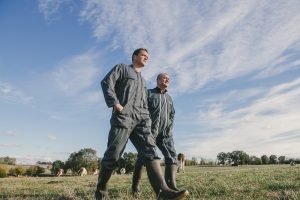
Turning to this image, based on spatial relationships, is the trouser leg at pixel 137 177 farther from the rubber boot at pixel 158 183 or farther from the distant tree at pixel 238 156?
the distant tree at pixel 238 156

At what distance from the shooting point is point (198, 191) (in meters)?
7.43

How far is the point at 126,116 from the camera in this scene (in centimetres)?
614

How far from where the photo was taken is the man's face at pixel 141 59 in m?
6.70

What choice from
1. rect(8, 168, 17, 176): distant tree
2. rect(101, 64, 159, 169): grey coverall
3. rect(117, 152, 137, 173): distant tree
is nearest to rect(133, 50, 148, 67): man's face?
rect(101, 64, 159, 169): grey coverall

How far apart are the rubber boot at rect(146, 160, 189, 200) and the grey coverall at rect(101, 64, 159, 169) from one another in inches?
5.1

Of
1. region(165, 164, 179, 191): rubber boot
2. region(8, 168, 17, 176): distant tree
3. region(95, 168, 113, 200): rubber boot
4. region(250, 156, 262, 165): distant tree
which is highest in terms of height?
region(250, 156, 262, 165): distant tree

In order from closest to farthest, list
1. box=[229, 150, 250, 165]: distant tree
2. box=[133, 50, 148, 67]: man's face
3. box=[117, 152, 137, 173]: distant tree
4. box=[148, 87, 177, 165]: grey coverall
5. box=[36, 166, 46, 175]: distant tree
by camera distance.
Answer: box=[133, 50, 148, 67]: man's face, box=[148, 87, 177, 165]: grey coverall, box=[117, 152, 137, 173]: distant tree, box=[36, 166, 46, 175]: distant tree, box=[229, 150, 250, 165]: distant tree

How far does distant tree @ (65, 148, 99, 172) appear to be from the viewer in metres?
102

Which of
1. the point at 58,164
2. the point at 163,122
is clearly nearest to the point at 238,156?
the point at 58,164

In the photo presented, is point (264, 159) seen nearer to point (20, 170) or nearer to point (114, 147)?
point (20, 170)

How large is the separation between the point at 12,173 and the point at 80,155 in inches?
838

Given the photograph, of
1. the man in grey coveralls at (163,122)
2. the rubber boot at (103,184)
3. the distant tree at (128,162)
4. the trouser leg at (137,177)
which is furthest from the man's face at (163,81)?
the distant tree at (128,162)

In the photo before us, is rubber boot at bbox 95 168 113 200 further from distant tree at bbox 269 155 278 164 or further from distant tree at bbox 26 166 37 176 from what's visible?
distant tree at bbox 269 155 278 164

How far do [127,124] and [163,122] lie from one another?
6.65ft
